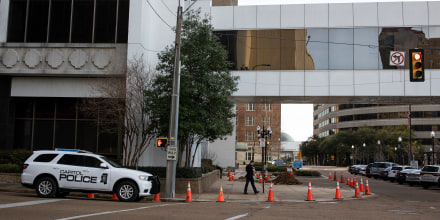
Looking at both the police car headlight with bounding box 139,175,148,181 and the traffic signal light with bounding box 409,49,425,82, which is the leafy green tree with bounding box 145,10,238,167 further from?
the traffic signal light with bounding box 409,49,425,82

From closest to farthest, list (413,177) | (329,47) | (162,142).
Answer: (162,142) < (329,47) < (413,177)

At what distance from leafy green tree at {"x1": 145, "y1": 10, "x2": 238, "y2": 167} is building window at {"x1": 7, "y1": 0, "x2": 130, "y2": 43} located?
4.43m

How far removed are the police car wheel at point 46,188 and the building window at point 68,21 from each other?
10496 mm

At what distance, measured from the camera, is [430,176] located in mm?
26625

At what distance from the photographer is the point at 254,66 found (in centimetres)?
2786

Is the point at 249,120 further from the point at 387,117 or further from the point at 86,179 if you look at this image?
the point at 86,179

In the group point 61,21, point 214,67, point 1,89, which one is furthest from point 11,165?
point 214,67

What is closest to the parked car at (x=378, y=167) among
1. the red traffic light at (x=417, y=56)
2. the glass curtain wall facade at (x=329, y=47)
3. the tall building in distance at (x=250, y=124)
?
the glass curtain wall facade at (x=329, y=47)

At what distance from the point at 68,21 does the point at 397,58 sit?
21.0 meters

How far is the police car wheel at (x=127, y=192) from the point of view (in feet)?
48.4

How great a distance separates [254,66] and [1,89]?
15647mm

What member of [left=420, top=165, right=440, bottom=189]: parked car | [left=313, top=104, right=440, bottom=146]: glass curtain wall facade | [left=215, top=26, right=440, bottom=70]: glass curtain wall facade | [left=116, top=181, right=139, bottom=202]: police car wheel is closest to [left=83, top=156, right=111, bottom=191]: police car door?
[left=116, top=181, right=139, bottom=202]: police car wheel

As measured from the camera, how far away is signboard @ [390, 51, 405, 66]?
27.1 m

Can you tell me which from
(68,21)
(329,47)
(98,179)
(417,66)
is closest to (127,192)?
(98,179)
